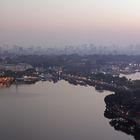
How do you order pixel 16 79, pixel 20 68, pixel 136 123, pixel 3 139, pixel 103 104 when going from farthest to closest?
pixel 20 68, pixel 16 79, pixel 103 104, pixel 136 123, pixel 3 139

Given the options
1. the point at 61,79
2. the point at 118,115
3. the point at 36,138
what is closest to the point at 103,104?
the point at 118,115

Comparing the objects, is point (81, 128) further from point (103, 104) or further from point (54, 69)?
point (54, 69)

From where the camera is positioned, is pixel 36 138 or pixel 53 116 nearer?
pixel 36 138

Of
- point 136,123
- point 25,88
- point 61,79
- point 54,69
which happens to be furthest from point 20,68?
point 136,123

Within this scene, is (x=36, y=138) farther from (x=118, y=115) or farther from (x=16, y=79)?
(x=16, y=79)

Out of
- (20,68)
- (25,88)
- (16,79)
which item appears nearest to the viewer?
(25,88)

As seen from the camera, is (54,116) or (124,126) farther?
(54,116)
